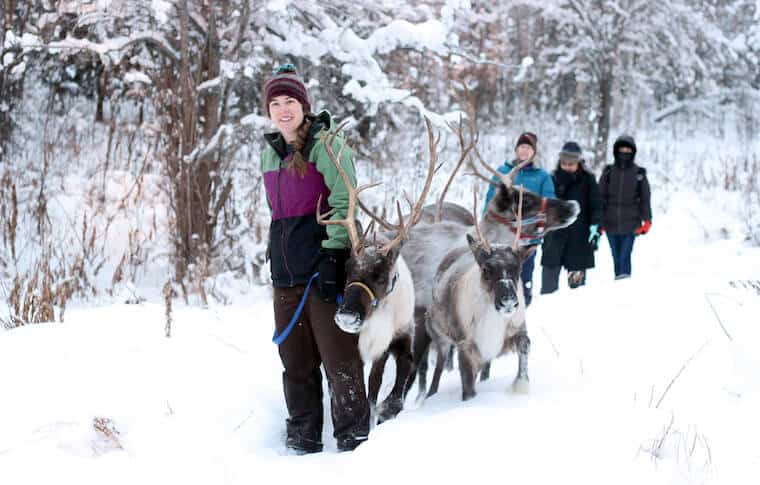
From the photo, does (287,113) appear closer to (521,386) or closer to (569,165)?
(521,386)

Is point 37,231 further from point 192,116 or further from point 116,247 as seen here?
point 192,116

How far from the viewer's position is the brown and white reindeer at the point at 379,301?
3189 mm

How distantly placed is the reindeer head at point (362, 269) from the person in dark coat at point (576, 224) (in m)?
3.48

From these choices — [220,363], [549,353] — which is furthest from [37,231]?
[549,353]

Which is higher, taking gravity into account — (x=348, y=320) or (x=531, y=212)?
(x=531, y=212)

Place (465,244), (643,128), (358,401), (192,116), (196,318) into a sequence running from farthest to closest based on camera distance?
(643,128)
(192,116)
(196,318)
(465,244)
(358,401)

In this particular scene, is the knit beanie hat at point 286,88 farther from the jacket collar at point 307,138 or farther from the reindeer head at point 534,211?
the reindeer head at point 534,211

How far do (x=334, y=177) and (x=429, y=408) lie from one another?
142 centimetres

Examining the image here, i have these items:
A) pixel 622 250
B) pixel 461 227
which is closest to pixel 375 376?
pixel 461 227

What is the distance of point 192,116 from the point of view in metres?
6.34

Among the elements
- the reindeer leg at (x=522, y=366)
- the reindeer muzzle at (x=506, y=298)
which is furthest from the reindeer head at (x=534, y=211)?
the reindeer muzzle at (x=506, y=298)

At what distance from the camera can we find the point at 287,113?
10.7 feet

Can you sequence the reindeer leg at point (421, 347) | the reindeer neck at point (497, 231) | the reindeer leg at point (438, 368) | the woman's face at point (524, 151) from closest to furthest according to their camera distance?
1. the reindeer leg at point (438, 368)
2. the reindeer leg at point (421, 347)
3. the reindeer neck at point (497, 231)
4. the woman's face at point (524, 151)

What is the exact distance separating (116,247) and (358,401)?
16.9 ft
